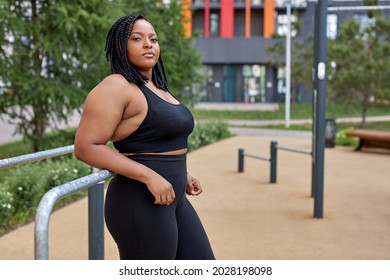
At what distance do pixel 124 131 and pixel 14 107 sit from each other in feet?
36.5

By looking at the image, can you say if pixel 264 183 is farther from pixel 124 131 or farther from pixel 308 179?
pixel 124 131

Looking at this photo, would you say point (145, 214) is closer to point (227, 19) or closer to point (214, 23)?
point (227, 19)

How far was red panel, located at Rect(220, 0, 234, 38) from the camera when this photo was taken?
140 ft

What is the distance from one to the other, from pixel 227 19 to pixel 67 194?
4225cm

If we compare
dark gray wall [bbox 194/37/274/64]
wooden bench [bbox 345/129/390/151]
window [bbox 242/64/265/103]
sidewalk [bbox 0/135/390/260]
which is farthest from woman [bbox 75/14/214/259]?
window [bbox 242/64/265/103]

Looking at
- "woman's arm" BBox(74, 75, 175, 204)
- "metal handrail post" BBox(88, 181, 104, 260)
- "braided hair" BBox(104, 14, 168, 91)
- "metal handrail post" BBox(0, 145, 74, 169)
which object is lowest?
"metal handrail post" BBox(88, 181, 104, 260)

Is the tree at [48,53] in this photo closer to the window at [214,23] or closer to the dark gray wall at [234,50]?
the dark gray wall at [234,50]

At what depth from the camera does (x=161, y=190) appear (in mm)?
2102

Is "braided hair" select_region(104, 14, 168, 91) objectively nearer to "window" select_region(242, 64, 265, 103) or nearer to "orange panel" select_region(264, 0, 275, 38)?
"orange panel" select_region(264, 0, 275, 38)

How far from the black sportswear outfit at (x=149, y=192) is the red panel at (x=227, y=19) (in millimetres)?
41607

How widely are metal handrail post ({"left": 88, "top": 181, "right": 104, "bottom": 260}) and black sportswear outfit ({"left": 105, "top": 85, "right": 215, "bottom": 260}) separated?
119 cm

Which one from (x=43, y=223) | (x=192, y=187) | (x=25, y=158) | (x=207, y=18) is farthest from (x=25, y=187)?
→ (x=207, y=18)
